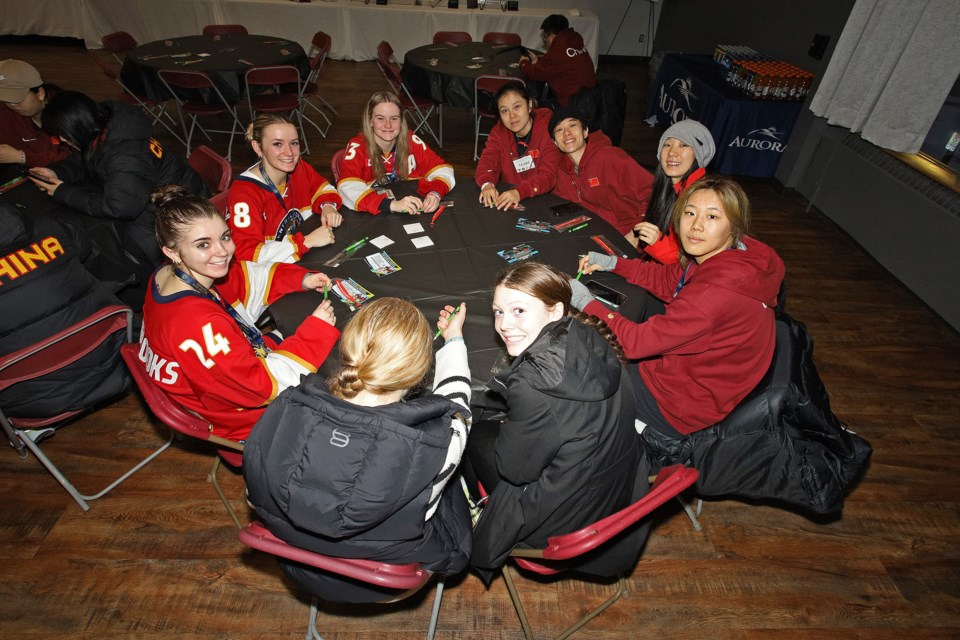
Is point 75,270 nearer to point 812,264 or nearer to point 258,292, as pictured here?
point 258,292

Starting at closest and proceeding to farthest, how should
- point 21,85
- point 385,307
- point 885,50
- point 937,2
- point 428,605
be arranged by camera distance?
point 385,307, point 428,605, point 21,85, point 937,2, point 885,50

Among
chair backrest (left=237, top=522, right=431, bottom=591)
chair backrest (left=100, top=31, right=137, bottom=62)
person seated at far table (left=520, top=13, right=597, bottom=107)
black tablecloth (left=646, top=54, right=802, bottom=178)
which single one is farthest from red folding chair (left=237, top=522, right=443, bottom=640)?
chair backrest (left=100, top=31, right=137, bottom=62)

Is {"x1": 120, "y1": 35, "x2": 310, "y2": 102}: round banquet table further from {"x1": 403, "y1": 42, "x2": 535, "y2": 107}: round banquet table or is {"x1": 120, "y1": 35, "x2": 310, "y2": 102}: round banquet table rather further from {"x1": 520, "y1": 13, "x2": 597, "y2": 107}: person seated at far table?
{"x1": 520, "y1": 13, "x2": 597, "y2": 107}: person seated at far table

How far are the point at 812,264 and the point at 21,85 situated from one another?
5.89 metres

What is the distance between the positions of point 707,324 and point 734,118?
4.42m

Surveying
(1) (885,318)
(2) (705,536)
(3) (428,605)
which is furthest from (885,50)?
(3) (428,605)

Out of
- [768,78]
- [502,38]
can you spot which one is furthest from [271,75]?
[768,78]

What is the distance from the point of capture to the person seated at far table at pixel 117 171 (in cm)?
265

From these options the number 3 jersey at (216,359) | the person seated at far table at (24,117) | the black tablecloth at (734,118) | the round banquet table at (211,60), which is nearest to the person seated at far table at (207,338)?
the number 3 jersey at (216,359)

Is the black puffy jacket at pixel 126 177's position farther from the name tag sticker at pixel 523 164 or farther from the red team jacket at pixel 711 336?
the red team jacket at pixel 711 336

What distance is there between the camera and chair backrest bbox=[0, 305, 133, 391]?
1.87 m

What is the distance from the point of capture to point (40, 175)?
9.71 ft

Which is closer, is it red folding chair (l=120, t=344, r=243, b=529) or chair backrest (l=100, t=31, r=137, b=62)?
red folding chair (l=120, t=344, r=243, b=529)

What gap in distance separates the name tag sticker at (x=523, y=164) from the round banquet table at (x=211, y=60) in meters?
3.41
